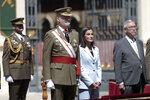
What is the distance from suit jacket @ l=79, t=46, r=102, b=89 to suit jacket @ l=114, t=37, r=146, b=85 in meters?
0.40

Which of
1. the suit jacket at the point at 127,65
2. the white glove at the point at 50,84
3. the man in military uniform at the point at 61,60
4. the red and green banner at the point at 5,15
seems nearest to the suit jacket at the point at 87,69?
the suit jacket at the point at 127,65

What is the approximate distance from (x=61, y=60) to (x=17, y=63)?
187 cm

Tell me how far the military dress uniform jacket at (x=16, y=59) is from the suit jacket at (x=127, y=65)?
1684 mm

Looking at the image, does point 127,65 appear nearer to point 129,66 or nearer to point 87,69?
point 129,66

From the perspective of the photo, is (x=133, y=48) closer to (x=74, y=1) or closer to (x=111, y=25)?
(x=111, y=25)

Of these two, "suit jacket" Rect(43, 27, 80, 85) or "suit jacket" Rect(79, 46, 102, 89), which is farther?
"suit jacket" Rect(79, 46, 102, 89)

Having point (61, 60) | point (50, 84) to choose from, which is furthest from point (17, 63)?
point (50, 84)

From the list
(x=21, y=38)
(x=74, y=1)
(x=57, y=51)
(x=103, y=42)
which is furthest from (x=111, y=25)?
(x=74, y=1)

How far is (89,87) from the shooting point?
605cm

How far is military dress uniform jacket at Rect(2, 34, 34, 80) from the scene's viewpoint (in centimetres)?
671

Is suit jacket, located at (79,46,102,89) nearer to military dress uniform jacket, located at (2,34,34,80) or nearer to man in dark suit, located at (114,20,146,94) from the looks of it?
man in dark suit, located at (114,20,146,94)

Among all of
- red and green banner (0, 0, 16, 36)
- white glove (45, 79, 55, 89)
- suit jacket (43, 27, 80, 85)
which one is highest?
red and green banner (0, 0, 16, 36)

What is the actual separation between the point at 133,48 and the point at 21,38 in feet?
6.47

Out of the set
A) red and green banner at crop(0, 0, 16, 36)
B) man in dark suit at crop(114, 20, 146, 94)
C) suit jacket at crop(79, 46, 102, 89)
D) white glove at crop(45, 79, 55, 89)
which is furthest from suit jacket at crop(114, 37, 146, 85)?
red and green banner at crop(0, 0, 16, 36)
